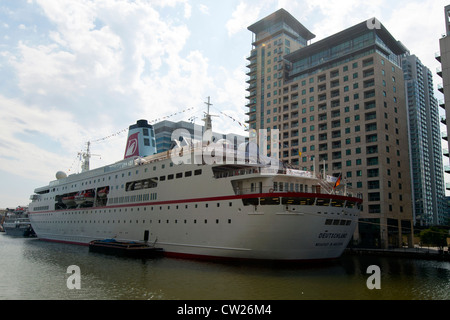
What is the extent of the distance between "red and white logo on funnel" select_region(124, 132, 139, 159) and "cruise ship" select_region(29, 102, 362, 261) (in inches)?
118

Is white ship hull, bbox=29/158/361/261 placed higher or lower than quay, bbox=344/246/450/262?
higher

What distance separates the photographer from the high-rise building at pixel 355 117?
4906 centimetres

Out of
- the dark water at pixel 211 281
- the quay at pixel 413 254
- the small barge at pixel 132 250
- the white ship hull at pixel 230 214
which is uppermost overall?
the white ship hull at pixel 230 214

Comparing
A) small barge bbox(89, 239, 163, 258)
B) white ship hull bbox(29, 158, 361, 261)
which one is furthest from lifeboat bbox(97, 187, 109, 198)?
small barge bbox(89, 239, 163, 258)

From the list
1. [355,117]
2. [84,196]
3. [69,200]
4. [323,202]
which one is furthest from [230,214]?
[69,200]

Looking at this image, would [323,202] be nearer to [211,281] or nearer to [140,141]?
[211,281]

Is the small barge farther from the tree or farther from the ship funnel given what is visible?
the tree

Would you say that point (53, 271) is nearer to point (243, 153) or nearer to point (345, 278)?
point (243, 153)

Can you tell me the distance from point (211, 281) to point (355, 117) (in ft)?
136

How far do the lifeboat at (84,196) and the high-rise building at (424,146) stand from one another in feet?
301

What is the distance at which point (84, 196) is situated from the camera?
47.8 m

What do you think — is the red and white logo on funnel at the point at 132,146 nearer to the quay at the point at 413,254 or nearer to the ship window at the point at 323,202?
the ship window at the point at 323,202

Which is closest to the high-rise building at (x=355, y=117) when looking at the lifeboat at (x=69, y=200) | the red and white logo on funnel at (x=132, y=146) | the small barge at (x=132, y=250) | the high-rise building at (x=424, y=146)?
the red and white logo on funnel at (x=132, y=146)

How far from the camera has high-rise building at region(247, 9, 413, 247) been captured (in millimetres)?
49062
